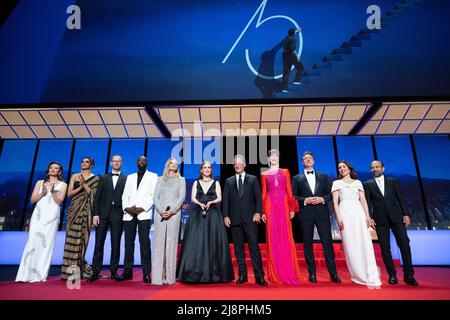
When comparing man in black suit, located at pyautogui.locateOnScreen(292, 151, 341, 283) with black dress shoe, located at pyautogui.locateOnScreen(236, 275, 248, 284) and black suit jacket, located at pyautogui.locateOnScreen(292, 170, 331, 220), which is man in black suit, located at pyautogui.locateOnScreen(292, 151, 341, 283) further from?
black dress shoe, located at pyautogui.locateOnScreen(236, 275, 248, 284)

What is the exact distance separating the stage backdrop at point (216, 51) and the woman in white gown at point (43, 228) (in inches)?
112

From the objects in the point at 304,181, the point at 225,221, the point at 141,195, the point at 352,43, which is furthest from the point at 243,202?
the point at 352,43

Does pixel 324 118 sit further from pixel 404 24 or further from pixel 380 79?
pixel 404 24

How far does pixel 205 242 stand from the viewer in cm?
348

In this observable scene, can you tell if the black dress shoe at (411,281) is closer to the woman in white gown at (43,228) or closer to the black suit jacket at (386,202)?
the black suit jacket at (386,202)

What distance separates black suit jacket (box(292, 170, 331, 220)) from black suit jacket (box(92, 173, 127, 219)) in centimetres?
254

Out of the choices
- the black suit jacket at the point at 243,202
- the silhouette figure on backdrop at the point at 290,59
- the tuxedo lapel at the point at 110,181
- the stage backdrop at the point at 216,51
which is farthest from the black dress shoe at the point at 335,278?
the silhouette figure on backdrop at the point at 290,59

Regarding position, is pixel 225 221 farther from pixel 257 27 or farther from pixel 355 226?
pixel 257 27

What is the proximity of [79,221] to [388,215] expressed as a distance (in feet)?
14.5

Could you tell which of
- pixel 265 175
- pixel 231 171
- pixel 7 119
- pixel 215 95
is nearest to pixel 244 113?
pixel 215 95

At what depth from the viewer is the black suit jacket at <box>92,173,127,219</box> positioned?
3.87 metres
